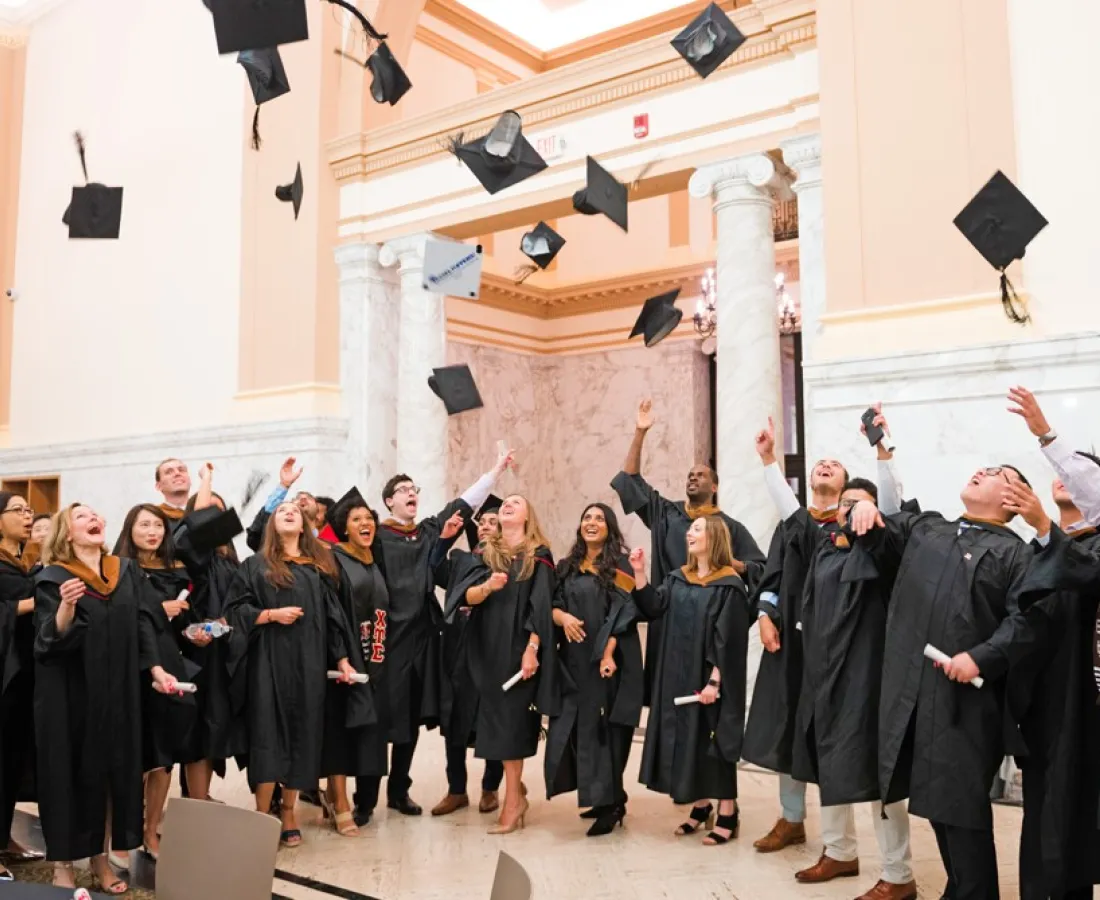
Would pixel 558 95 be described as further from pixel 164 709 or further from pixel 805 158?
pixel 164 709

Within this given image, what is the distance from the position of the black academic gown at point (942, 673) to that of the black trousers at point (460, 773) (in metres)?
2.44

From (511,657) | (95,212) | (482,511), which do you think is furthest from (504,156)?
(511,657)

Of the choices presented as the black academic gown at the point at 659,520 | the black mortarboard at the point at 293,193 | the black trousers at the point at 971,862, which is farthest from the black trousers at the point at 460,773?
the black mortarboard at the point at 293,193

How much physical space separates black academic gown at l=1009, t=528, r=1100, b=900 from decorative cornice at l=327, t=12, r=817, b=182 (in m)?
5.14

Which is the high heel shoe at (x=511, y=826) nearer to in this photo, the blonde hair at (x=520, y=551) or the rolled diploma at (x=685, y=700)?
the rolled diploma at (x=685, y=700)

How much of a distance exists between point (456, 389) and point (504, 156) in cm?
188

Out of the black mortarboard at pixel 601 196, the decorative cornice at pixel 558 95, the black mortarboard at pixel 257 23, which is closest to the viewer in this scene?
the black mortarboard at pixel 257 23

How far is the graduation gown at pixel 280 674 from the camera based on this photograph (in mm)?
4848

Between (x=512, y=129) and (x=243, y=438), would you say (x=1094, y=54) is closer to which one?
(x=512, y=129)

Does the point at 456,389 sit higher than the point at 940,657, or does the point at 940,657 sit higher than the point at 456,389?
the point at 456,389

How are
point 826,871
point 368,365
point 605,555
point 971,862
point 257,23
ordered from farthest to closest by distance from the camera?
point 368,365, point 257,23, point 605,555, point 826,871, point 971,862

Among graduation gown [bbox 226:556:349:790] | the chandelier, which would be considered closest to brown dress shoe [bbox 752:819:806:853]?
graduation gown [bbox 226:556:349:790]

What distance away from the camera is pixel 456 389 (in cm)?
777

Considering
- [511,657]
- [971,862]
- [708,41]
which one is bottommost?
[971,862]
